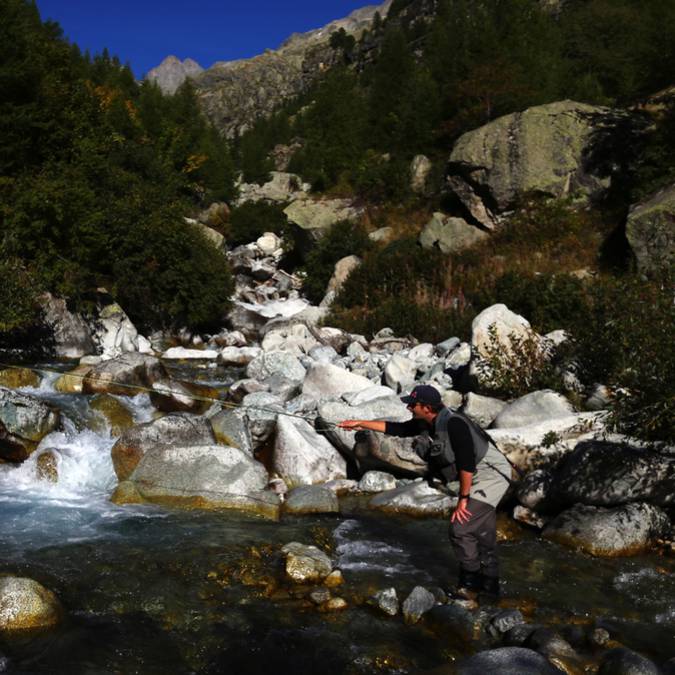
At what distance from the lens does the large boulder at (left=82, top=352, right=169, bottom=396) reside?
12328mm

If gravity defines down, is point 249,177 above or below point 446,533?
above

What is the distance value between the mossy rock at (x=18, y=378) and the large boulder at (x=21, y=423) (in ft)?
7.21

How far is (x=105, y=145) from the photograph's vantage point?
2628cm

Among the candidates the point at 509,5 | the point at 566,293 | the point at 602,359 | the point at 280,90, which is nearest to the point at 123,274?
the point at 566,293

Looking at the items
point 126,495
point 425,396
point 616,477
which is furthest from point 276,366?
point 425,396

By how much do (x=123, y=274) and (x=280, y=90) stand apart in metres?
158

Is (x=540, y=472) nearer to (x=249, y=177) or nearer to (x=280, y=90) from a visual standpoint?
(x=249, y=177)

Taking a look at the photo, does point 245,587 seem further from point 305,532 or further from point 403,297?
point 403,297

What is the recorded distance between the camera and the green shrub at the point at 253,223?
35312 millimetres

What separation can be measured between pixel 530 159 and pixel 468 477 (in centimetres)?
1892

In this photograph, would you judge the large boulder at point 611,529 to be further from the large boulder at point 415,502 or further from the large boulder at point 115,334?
the large boulder at point 115,334

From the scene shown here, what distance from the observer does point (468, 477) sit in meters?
5.66

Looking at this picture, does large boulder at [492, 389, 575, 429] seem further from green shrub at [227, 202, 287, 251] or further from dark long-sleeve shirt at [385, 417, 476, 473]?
green shrub at [227, 202, 287, 251]

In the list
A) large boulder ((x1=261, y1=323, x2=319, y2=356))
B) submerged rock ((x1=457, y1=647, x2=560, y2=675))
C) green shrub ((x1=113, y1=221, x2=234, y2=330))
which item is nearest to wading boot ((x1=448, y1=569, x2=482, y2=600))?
submerged rock ((x1=457, y1=647, x2=560, y2=675))
